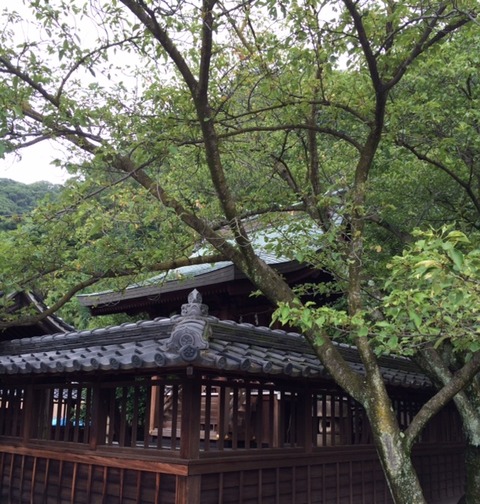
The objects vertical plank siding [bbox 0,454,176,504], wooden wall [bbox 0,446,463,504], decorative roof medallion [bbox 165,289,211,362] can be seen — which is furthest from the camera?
vertical plank siding [bbox 0,454,176,504]

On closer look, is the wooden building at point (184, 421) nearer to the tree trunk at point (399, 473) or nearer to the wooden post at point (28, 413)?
the wooden post at point (28, 413)

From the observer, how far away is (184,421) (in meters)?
7.16

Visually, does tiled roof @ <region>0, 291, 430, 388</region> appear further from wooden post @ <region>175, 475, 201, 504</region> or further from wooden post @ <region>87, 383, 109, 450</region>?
wooden post @ <region>175, 475, 201, 504</region>

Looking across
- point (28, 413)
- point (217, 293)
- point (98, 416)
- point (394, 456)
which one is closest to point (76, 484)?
point (98, 416)

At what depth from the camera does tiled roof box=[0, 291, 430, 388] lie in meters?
6.54

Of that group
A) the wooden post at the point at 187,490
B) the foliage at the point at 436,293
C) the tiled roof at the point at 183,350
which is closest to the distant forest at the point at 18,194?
the tiled roof at the point at 183,350

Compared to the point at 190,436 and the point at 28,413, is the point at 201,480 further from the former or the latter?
the point at 28,413

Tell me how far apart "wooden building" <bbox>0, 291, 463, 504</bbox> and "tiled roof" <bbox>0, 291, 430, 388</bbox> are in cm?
2

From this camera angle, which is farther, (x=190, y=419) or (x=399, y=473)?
(x=190, y=419)

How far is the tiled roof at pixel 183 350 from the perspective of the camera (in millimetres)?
6535

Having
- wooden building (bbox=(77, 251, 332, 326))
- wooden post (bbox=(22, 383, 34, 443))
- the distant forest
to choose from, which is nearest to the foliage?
wooden building (bbox=(77, 251, 332, 326))

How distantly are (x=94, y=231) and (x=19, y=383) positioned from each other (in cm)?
418

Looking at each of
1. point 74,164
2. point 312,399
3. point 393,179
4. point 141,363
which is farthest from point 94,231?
point 393,179

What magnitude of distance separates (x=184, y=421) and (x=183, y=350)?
133cm
